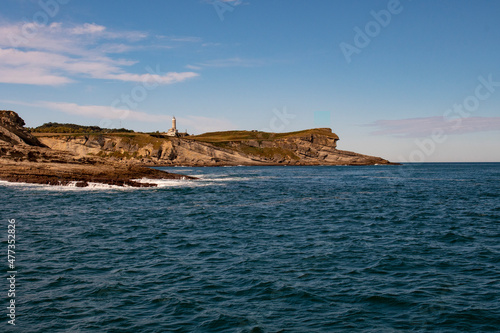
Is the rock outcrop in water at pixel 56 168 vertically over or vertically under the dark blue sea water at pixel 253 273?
over

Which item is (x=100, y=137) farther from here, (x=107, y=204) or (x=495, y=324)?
(x=495, y=324)

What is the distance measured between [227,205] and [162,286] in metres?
24.3

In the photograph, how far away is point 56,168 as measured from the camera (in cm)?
6206

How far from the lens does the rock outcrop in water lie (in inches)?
2292

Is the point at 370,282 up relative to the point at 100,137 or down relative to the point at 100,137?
→ down

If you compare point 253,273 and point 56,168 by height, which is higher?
point 56,168

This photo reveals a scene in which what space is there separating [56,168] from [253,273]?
57091 millimetres

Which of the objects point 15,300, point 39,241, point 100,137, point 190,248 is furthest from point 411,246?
point 100,137

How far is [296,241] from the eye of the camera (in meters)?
21.1

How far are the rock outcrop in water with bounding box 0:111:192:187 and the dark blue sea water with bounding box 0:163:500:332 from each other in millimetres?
30638

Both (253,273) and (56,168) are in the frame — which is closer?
(253,273)

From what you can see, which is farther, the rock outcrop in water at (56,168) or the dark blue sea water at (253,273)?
the rock outcrop in water at (56,168)

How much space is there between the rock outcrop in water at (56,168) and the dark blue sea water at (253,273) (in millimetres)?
30638

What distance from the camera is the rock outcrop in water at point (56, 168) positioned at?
2292 inches
